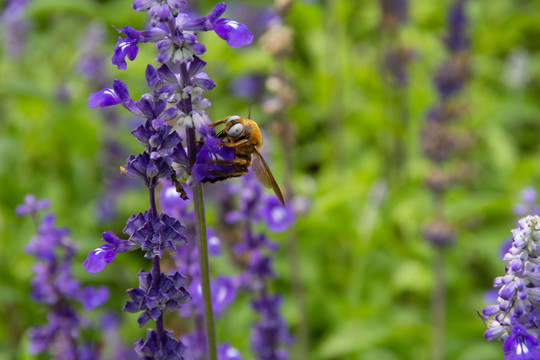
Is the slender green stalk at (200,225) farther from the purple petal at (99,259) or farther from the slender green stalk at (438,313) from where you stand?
the slender green stalk at (438,313)

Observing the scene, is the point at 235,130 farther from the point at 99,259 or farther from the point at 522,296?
the point at 522,296

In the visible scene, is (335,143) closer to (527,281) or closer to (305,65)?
(305,65)

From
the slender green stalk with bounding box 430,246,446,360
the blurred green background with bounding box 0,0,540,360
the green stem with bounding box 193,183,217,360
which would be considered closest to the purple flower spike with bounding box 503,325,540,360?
the green stem with bounding box 193,183,217,360

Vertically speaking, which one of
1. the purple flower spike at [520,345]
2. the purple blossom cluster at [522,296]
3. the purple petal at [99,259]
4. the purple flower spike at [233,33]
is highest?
the purple flower spike at [233,33]

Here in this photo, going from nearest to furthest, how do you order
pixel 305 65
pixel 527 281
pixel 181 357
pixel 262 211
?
pixel 527 281 < pixel 181 357 < pixel 262 211 < pixel 305 65

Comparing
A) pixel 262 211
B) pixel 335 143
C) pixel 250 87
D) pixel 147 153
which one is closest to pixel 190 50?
pixel 147 153

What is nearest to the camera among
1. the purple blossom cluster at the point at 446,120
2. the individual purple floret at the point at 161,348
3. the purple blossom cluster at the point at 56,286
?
the individual purple floret at the point at 161,348

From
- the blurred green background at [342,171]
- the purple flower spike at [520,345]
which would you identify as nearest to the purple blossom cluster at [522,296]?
the purple flower spike at [520,345]
